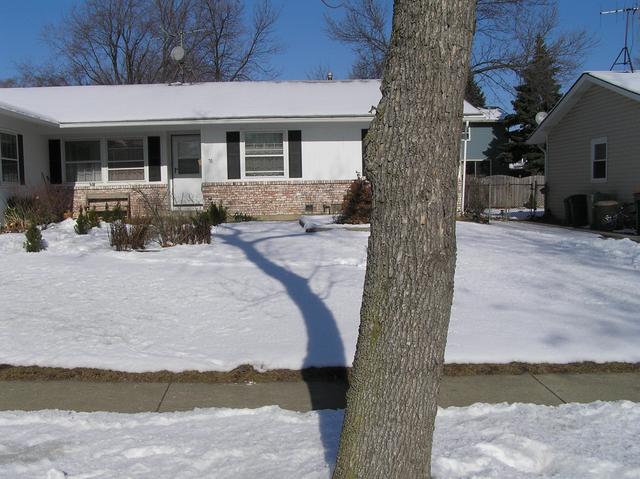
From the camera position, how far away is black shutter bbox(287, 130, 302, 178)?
18.4 metres

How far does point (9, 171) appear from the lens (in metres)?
15.8

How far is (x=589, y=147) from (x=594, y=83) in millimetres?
1942

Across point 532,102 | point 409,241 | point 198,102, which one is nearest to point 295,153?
point 198,102

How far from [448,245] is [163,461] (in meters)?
2.12

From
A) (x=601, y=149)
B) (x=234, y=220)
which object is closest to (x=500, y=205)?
(x=601, y=149)

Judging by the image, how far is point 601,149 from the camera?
56.5ft

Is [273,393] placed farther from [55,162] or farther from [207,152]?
[55,162]

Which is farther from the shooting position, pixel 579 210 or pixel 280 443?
pixel 579 210

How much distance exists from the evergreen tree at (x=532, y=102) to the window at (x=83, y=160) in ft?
75.5

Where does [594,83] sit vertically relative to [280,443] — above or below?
above

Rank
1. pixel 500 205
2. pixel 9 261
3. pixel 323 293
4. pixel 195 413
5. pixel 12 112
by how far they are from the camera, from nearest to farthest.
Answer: pixel 195 413
pixel 323 293
pixel 9 261
pixel 12 112
pixel 500 205

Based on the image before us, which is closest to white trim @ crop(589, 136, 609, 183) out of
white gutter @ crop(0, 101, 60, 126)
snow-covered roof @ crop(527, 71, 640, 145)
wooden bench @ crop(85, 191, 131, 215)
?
snow-covered roof @ crop(527, 71, 640, 145)

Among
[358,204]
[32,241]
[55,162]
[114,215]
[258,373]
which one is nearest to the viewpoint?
[258,373]

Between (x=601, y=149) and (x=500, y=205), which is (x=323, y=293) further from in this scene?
(x=500, y=205)
